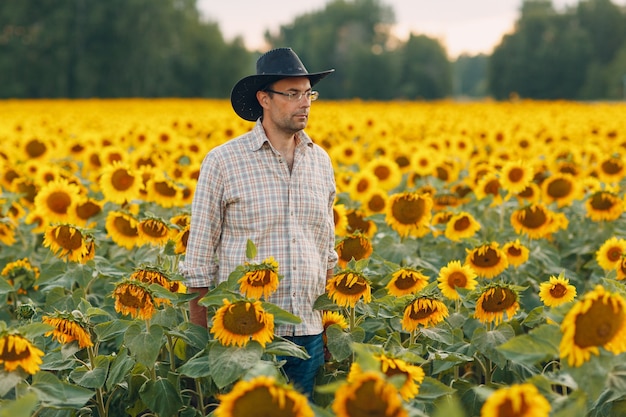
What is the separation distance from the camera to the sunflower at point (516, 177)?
19.0 feet

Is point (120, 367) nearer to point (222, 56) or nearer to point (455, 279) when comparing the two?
point (455, 279)

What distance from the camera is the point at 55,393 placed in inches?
102

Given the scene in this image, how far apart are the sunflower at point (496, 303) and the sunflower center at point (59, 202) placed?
282 cm

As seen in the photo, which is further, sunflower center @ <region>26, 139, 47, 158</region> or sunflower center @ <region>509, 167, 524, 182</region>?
sunflower center @ <region>26, 139, 47, 158</region>

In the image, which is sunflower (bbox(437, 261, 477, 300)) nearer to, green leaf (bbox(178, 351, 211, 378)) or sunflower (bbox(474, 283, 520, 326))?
sunflower (bbox(474, 283, 520, 326))

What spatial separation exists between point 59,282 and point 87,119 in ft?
39.5

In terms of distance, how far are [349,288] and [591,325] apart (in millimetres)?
1129

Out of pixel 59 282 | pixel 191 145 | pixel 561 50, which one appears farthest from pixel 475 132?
pixel 561 50

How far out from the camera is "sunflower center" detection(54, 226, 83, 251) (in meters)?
3.85

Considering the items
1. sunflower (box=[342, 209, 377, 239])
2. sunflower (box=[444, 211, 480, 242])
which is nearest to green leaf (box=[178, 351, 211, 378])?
sunflower (box=[342, 209, 377, 239])

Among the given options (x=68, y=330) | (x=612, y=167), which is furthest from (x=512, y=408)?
(x=612, y=167)

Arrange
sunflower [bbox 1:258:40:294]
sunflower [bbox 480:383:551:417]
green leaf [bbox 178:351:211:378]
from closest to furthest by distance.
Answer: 1. sunflower [bbox 480:383:551:417]
2. green leaf [bbox 178:351:211:378]
3. sunflower [bbox 1:258:40:294]

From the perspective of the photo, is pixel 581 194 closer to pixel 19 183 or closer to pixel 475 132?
pixel 19 183

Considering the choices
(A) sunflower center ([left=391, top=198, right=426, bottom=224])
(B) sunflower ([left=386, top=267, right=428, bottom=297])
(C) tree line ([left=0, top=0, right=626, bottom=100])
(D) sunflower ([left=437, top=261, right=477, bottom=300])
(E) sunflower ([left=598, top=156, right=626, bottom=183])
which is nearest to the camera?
(B) sunflower ([left=386, top=267, right=428, bottom=297])
